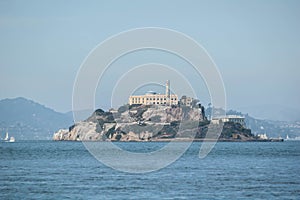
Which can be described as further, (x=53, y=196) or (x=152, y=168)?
(x=152, y=168)

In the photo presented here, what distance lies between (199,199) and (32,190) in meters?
14.6

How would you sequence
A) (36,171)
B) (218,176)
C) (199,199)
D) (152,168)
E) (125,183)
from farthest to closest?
1. (152,168)
2. (36,171)
3. (218,176)
4. (125,183)
5. (199,199)

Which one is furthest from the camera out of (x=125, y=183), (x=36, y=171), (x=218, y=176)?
(x=36, y=171)

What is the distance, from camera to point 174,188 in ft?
202

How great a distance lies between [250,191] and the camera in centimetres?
5956

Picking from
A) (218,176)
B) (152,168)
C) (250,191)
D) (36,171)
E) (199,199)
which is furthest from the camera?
(152,168)

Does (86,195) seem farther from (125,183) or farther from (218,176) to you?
(218,176)

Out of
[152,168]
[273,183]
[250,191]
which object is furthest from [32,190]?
[152,168]

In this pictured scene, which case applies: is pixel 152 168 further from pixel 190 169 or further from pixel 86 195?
pixel 86 195

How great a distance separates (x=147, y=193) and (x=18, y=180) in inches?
660

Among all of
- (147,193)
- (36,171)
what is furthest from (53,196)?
(36,171)

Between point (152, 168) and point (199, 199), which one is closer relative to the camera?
point (199, 199)

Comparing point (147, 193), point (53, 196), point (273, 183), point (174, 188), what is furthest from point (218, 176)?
point (53, 196)

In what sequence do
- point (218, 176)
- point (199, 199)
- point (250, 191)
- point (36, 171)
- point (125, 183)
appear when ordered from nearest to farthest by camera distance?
point (199, 199) → point (250, 191) → point (125, 183) → point (218, 176) → point (36, 171)
